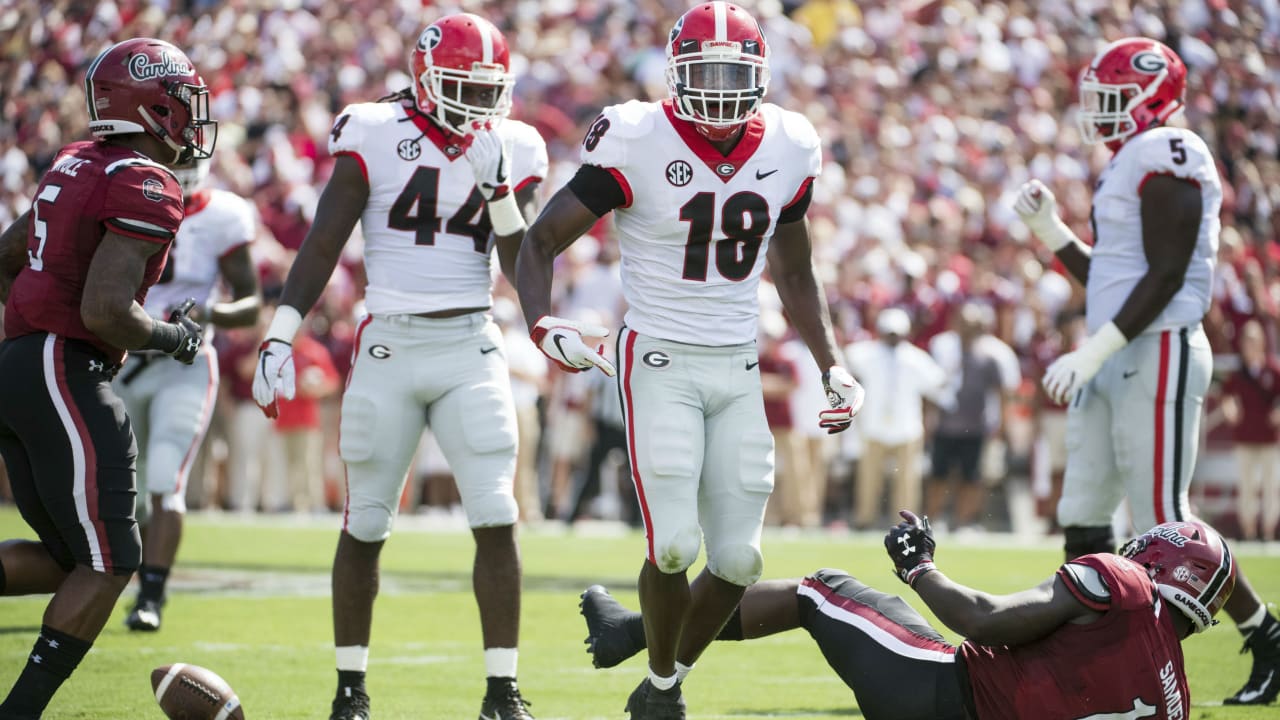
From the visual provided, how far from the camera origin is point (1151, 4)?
64.4 feet

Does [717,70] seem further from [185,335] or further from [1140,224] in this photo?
[1140,224]

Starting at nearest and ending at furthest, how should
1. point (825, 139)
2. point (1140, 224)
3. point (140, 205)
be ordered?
1. point (140, 205)
2. point (1140, 224)
3. point (825, 139)

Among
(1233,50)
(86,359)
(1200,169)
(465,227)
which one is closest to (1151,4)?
(1233,50)

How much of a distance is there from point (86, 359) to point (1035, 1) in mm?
18386

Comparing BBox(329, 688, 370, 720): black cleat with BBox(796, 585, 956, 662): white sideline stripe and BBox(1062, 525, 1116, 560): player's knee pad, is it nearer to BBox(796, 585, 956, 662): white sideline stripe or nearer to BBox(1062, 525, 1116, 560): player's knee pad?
BBox(796, 585, 956, 662): white sideline stripe

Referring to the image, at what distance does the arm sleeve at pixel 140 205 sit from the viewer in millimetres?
4398

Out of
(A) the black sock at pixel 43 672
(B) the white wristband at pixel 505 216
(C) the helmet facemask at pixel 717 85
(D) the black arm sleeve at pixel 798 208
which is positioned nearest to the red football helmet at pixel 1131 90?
(D) the black arm sleeve at pixel 798 208

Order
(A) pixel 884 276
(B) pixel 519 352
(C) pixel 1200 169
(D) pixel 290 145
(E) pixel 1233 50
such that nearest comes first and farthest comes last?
(C) pixel 1200 169
(B) pixel 519 352
(A) pixel 884 276
(D) pixel 290 145
(E) pixel 1233 50

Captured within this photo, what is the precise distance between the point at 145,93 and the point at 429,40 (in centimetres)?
101

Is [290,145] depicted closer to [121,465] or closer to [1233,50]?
[1233,50]

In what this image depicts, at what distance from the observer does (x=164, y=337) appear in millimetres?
4559

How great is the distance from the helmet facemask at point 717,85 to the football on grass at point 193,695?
2.15 meters

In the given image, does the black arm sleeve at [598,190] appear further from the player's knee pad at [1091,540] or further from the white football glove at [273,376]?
the player's knee pad at [1091,540]

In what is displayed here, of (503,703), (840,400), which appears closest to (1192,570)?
(840,400)
